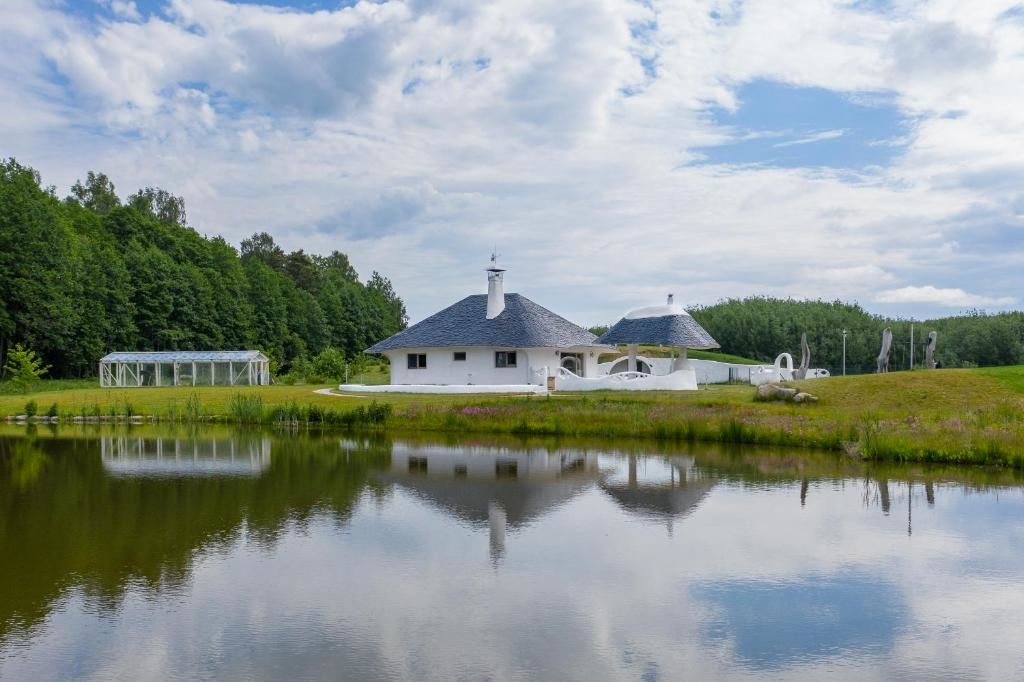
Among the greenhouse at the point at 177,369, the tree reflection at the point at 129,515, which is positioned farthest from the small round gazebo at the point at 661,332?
the greenhouse at the point at 177,369

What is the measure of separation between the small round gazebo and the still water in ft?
61.6

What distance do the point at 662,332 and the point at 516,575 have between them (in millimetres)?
28448

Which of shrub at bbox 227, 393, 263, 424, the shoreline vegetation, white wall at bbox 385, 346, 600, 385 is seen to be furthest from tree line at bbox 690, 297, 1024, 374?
shrub at bbox 227, 393, 263, 424

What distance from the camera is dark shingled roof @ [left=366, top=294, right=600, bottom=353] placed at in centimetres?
3866

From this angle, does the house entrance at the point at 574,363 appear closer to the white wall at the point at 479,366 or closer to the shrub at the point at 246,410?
the white wall at the point at 479,366

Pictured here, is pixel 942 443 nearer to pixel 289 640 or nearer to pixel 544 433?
pixel 544 433

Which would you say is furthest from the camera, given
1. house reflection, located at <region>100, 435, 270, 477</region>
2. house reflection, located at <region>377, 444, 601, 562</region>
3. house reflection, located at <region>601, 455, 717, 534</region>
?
house reflection, located at <region>100, 435, 270, 477</region>

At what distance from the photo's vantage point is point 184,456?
2161 cm

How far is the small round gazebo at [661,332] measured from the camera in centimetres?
3659

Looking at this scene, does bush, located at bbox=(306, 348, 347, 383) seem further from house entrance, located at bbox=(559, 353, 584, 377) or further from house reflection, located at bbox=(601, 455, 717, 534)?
house reflection, located at bbox=(601, 455, 717, 534)

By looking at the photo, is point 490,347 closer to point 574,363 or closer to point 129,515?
point 574,363

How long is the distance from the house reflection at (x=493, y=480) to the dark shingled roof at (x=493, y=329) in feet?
52.0

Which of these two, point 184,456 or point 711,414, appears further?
point 711,414

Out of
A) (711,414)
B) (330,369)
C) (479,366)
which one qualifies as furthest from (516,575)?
(330,369)
